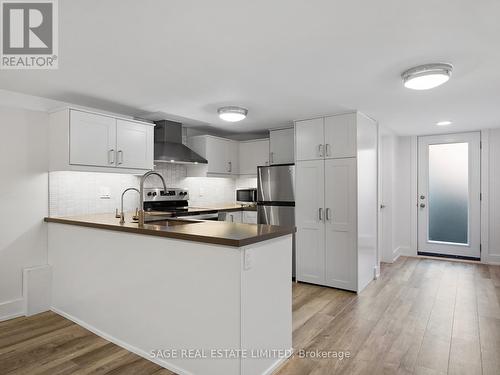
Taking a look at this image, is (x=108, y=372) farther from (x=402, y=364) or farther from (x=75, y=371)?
(x=402, y=364)

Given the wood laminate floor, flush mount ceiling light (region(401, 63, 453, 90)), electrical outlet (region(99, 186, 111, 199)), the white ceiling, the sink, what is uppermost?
the white ceiling

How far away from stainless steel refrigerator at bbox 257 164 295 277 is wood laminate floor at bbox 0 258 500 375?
3.55 ft

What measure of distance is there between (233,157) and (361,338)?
3616 mm

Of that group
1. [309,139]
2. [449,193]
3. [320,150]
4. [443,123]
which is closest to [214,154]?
[309,139]

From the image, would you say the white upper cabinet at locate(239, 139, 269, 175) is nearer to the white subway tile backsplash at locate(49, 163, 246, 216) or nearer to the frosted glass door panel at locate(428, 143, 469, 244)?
the white subway tile backsplash at locate(49, 163, 246, 216)

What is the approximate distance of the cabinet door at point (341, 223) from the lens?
3844 mm

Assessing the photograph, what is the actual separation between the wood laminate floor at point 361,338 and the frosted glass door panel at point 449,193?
68.6 inches

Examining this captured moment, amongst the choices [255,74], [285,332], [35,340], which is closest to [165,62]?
[255,74]

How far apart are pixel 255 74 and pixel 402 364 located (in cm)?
256

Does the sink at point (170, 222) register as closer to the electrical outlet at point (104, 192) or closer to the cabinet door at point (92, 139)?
the cabinet door at point (92, 139)

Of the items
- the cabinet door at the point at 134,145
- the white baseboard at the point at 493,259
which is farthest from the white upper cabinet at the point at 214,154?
the white baseboard at the point at 493,259

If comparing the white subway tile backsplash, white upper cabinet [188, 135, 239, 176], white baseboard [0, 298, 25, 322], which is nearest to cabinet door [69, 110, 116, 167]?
the white subway tile backsplash

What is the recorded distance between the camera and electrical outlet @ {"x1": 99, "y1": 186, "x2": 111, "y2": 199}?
3816 millimetres

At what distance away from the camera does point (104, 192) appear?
151 inches
